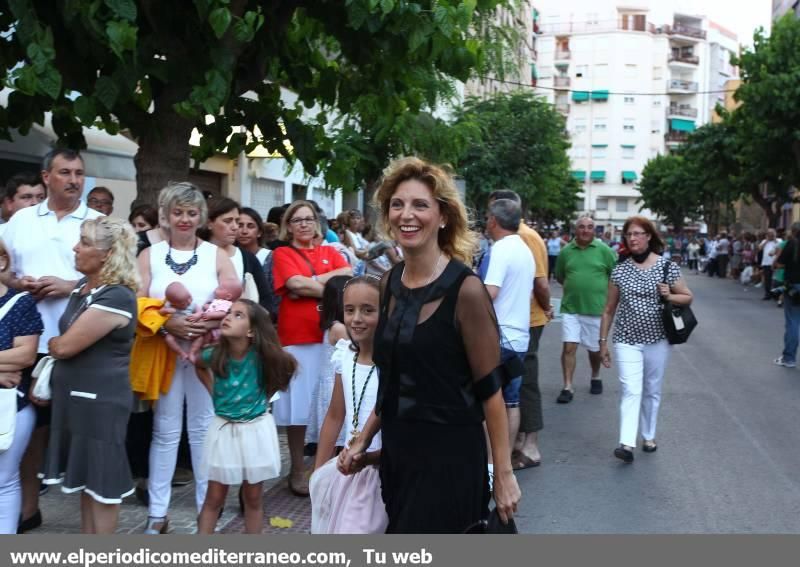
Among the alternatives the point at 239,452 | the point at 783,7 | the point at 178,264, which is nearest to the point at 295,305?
the point at 178,264

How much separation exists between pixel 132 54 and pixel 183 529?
3.09 metres

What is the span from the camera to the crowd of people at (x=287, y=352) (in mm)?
3277

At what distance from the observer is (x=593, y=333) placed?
10.4m

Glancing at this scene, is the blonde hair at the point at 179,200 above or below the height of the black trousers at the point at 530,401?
above

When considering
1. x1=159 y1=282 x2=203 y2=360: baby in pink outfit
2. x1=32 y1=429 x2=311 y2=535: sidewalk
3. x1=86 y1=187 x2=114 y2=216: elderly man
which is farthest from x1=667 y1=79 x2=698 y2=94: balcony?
x1=159 y1=282 x2=203 y2=360: baby in pink outfit

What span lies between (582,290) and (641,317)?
8.80 ft

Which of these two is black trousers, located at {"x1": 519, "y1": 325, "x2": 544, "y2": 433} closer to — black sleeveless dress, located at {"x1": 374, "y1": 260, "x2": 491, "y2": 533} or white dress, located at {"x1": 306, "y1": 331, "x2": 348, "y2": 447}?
white dress, located at {"x1": 306, "y1": 331, "x2": 348, "y2": 447}

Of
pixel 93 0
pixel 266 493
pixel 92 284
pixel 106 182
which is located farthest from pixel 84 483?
pixel 106 182

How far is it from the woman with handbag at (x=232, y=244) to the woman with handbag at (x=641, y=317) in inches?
114

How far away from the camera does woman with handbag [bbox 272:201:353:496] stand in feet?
21.4

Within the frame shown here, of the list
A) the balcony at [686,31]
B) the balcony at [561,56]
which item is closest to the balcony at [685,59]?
the balcony at [686,31]

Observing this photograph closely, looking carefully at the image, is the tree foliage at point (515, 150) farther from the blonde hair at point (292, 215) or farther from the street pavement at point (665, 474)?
the blonde hair at point (292, 215)

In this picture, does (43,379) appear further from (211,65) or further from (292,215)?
(211,65)

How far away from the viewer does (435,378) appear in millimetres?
3217
